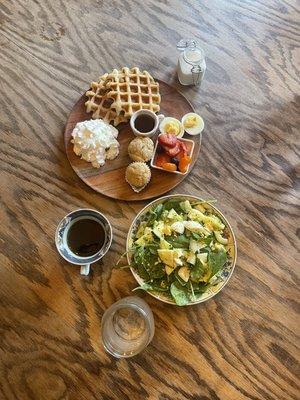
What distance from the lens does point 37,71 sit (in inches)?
61.4

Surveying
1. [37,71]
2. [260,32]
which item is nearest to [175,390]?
[37,71]

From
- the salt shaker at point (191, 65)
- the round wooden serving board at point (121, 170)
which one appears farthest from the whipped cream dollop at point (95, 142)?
the salt shaker at point (191, 65)

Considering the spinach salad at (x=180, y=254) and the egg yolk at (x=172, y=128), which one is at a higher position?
the egg yolk at (x=172, y=128)

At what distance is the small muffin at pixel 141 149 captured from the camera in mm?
1338

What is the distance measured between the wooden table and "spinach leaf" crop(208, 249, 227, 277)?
0.10 m

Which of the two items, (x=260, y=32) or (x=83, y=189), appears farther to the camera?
(x=260, y=32)

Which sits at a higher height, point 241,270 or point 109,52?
point 109,52

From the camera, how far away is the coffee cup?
47.8 inches

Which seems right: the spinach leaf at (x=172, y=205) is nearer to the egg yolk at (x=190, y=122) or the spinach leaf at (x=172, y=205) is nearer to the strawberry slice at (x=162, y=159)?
the strawberry slice at (x=162, y=159)

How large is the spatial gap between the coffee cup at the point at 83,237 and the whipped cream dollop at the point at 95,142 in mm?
203

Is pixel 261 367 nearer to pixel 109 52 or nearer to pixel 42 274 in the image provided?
pixel 42 274

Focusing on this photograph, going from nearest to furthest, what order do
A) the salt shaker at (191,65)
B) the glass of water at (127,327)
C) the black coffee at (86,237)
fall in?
the glass of water at (127,327) < the black coffee at (86,237) < the salt shaker at (191,65)

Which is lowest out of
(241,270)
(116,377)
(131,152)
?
(116,377)

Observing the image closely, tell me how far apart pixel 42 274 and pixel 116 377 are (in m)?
0.36
